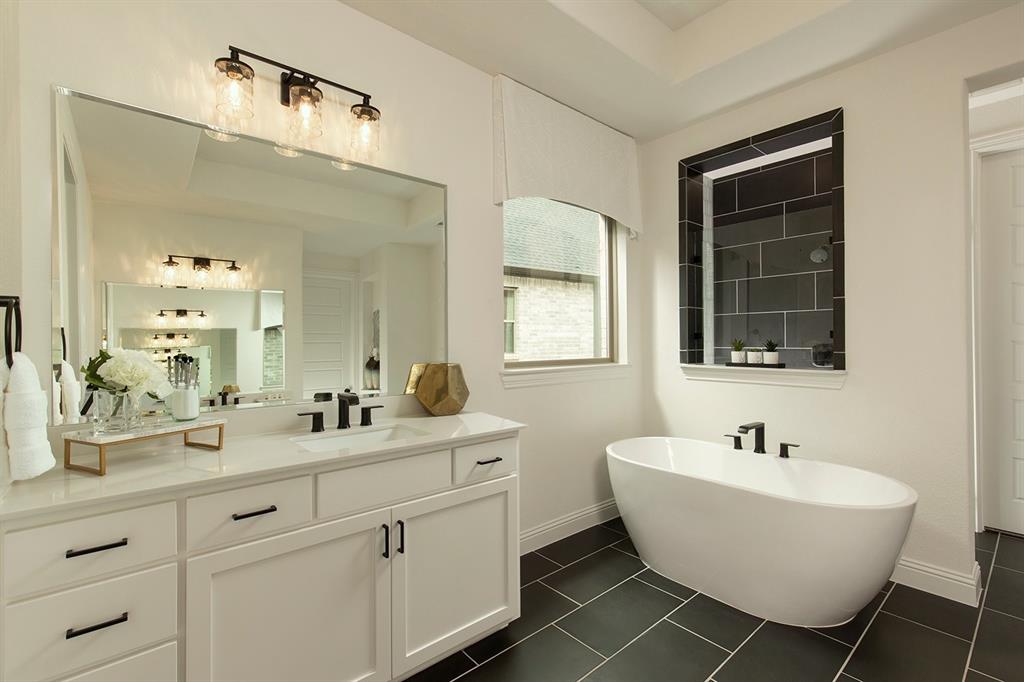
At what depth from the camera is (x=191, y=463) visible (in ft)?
4.48

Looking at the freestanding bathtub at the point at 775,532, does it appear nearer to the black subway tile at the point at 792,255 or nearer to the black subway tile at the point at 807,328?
the black subway tile at the point at 807,328

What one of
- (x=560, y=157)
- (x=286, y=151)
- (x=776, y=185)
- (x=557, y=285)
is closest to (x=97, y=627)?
(x=286, y=151)

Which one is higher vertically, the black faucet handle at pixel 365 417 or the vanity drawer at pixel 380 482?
the black faucet handle at pixel 365 417

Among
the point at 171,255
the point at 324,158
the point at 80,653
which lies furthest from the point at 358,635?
the point at 324,158

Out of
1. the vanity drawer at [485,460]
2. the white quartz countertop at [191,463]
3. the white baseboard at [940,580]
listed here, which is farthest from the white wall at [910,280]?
the white quartz countertop at [191,463]

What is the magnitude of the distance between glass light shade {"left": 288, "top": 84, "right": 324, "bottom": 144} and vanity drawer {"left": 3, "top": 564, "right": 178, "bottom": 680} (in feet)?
5.19

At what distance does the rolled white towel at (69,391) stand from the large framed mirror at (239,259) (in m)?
0.02

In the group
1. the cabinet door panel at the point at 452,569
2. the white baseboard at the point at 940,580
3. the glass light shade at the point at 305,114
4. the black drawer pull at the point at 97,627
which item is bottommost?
the white baseboard at the point at 940,580

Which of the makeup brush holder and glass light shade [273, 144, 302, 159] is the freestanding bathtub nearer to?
the makeup brush holder

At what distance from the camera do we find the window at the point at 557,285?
9.45 ft

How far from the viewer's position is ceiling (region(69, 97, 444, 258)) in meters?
1.53

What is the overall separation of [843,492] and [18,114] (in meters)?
3.56

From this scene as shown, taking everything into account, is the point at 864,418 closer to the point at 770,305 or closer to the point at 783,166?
the point at 770,305

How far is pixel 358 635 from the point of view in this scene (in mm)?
1510
